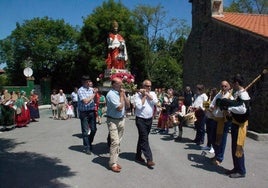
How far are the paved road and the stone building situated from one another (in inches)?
178

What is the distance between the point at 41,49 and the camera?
3991cm

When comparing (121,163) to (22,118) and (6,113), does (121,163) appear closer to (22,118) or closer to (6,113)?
(6,113)

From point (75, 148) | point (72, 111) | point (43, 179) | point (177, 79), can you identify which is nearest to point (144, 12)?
point (177, 79)

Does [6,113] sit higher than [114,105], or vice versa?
[114,105]

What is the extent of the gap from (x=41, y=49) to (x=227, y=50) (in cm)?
2597

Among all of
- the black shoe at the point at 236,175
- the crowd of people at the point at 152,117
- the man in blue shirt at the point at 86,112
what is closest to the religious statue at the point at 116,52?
the crowd of people at the point at 152,117

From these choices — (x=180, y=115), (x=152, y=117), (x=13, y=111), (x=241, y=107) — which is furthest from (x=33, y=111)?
(x=241, y=107)

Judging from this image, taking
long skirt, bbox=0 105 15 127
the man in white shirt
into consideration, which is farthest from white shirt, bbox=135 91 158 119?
long skirt, bbox=0 105 15 127

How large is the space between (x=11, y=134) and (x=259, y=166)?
8.93 m

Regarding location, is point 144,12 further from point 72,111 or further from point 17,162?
point 17,162

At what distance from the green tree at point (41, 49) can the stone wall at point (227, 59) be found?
1791 cm

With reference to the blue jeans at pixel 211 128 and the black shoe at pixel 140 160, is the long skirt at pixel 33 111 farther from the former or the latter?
the blue jeans at pixel 211 128

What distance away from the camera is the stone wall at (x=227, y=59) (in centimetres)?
1480

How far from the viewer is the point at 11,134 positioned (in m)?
12.9
